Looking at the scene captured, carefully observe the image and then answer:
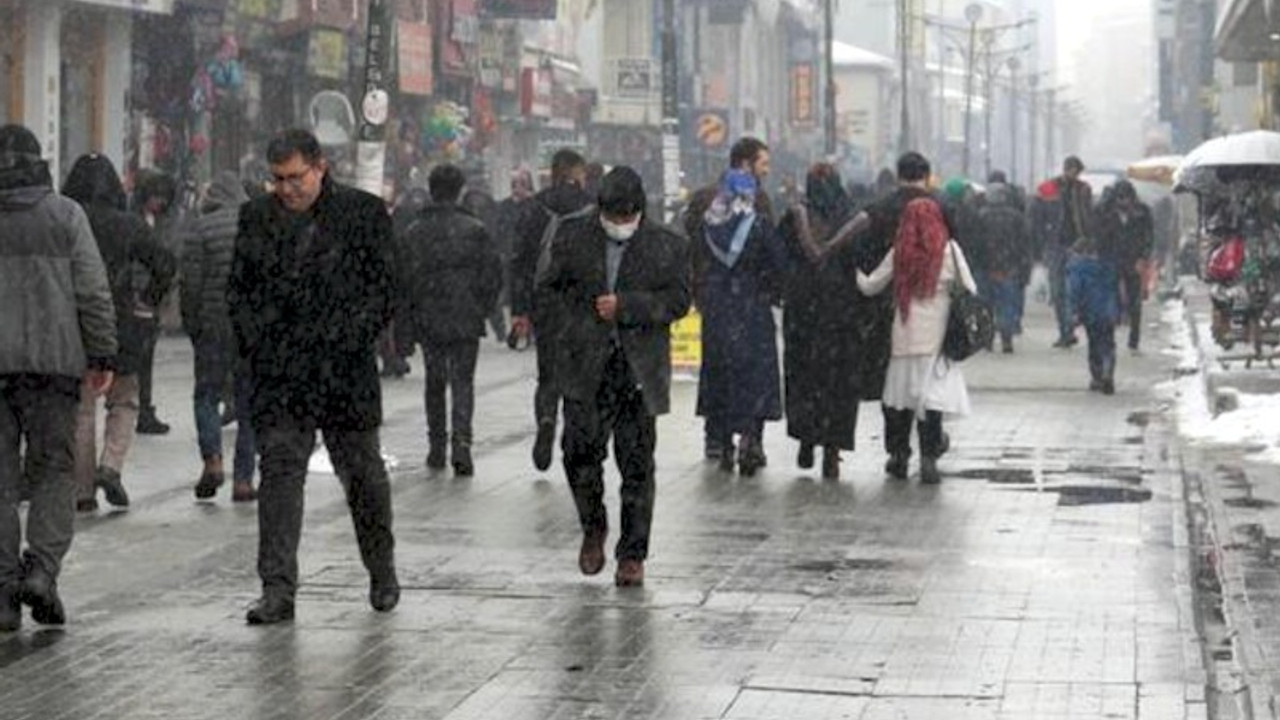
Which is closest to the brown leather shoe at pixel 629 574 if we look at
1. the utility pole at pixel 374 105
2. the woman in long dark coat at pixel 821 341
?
the woman in long dark coat at pixel 821 341

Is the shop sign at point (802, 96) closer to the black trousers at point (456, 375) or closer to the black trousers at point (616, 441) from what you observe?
the black trousers at point (456, 375)

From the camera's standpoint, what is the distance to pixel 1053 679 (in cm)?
1017

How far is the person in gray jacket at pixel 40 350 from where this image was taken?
1121cm

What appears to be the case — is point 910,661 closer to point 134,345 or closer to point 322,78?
point 134,345

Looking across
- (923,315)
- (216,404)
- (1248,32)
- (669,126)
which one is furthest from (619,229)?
(1248,32)

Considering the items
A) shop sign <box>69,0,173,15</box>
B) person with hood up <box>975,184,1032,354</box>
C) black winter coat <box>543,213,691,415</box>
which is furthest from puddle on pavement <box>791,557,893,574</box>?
shop sign <box>69,0,173,15</box>

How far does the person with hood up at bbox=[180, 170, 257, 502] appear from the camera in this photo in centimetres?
1547

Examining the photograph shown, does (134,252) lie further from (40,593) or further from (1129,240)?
(1129,240)

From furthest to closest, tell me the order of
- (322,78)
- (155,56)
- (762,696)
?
(322,78)
(155,56)
(762,696)

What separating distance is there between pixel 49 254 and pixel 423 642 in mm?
1874

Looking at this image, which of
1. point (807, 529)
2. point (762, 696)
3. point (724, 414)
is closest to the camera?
point (762, 696)

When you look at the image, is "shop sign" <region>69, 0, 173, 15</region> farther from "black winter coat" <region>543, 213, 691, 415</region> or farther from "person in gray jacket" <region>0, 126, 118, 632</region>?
"person in gray jacket" <region>0, 126, 118, 632</region>

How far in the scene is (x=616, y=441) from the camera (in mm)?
12680

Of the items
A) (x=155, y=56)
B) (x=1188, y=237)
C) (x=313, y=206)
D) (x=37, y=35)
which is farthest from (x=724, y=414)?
(x=1188, y=237)
